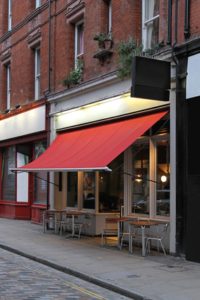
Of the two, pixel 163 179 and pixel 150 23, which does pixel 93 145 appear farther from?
pixel 150 23

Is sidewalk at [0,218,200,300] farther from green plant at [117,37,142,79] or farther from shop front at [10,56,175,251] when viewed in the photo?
green plant at [117,37,142,79]

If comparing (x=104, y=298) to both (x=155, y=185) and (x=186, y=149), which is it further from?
(x=155, y=185)

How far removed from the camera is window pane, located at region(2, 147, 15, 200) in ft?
80.1

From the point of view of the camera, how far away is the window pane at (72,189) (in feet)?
59.4

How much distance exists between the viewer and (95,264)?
37.7ft

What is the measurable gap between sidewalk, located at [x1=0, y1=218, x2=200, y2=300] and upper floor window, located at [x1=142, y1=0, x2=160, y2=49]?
544 cm

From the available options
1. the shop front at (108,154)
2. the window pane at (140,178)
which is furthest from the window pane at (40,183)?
the window pane at (140,178)

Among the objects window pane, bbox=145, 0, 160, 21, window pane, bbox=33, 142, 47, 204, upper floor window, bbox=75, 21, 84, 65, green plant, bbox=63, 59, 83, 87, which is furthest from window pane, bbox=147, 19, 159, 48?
window pane, bbox=33, 142, 47, 204

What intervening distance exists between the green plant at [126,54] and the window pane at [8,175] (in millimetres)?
11159

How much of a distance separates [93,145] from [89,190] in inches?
112

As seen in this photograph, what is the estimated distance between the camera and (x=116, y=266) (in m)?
11.2

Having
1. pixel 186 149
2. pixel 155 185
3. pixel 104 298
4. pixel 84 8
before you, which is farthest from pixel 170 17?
pixel 104 298

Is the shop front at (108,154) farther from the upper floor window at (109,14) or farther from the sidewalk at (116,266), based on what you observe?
the upper floor window at (109,14)

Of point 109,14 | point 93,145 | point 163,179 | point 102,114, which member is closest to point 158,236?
point 163,179
